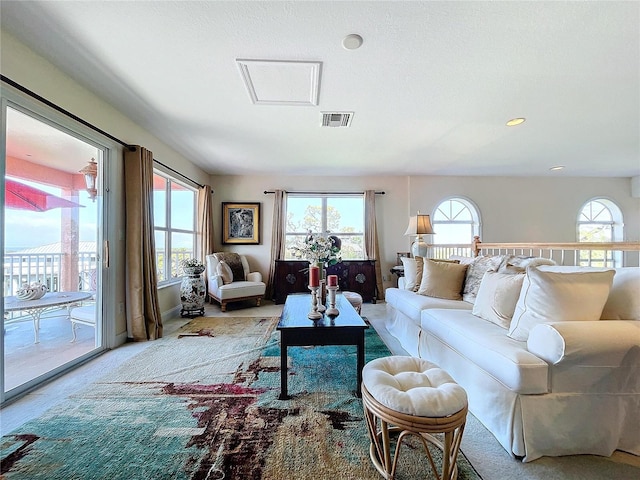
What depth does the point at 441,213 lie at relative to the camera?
5691 millimetres

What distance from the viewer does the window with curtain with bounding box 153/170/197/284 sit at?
3934 mm

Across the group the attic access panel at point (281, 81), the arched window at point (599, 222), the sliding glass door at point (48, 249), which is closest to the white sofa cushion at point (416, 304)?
the attic access panel at point (281, 81)

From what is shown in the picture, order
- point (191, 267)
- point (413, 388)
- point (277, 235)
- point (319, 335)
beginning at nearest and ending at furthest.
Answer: point (413, 388)
point (319, 335)
point (191, 267)
point (277, 235)

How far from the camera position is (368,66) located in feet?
6.73

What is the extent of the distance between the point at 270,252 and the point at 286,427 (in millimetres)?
4014

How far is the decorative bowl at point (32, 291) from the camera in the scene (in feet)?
6.83

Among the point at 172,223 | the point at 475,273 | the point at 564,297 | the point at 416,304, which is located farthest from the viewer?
the point at 172,223

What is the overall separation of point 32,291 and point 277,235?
3.50 meters

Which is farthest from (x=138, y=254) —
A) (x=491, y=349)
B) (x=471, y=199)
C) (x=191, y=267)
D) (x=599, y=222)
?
(x=599, y=222)

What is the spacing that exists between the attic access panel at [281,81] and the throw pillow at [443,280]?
2.14 m

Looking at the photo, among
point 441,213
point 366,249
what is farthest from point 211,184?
point 441,213

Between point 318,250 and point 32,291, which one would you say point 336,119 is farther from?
point 32,291

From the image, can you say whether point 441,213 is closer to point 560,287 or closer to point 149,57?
point 560,287

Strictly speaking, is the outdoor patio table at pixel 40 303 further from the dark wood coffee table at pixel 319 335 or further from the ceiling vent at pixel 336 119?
the ceiling vent at pixel 336 119
